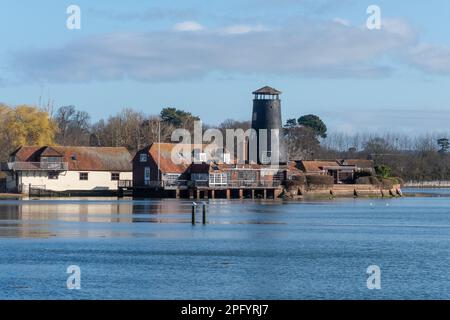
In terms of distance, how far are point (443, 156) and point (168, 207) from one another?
126 meters

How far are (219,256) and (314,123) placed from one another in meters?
124

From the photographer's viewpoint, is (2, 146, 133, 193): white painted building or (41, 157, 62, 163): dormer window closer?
(2, 146, 133, 193): white painted building

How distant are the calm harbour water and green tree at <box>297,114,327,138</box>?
3753 inches

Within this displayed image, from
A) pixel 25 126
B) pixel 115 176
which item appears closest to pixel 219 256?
pixel 115 176

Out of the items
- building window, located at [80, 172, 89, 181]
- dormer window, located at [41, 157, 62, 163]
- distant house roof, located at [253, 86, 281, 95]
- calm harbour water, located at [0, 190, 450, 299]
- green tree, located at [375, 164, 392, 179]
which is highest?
Answer: distant house roof, located at [253, 86, 281, 95]

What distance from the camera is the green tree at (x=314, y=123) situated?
163m

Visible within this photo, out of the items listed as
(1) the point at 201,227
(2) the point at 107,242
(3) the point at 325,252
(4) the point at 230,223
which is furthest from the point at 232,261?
(4) the point at 230,223

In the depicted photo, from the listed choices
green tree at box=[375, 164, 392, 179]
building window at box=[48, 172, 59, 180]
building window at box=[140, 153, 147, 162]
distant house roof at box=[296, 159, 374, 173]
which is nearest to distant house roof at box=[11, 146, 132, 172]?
building window at box=[48, 172, 59, 180]

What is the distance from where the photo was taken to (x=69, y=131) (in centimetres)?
15700

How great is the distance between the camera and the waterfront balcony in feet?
333

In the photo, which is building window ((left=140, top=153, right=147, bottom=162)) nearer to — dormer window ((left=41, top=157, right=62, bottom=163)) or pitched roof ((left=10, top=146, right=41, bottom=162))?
dormer window ((left=41, top=157, right=62, bottom=163))

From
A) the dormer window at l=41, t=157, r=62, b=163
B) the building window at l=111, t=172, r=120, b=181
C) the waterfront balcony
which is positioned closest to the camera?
the waterfront balcony

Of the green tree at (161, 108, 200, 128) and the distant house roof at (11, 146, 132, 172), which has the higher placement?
the green tree at (161, 108, 200, 128)
